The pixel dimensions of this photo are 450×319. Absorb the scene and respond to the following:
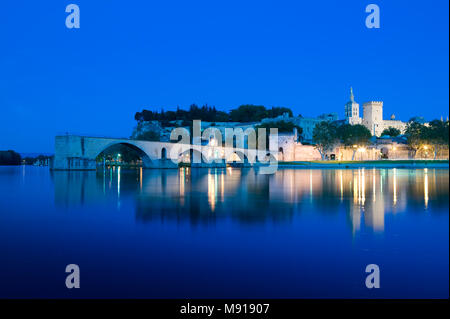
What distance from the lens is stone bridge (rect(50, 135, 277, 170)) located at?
48.3m

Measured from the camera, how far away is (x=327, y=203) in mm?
15008

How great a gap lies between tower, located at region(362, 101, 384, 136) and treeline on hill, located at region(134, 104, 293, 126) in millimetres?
25918

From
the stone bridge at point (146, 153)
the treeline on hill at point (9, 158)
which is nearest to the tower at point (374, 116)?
the stone bridge at point (146, 153)

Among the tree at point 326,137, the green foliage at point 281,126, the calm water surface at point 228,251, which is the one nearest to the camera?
the calm water surface at point 228,251

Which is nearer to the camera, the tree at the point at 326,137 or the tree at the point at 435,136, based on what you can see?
the tree at the point at 435,136

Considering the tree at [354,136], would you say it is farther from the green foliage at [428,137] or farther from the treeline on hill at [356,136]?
the green foliage at [428,137]

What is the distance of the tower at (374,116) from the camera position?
127 meters

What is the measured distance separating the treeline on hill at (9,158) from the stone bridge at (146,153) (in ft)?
216

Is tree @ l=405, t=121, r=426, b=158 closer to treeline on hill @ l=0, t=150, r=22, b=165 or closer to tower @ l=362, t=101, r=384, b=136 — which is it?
tower @ l=362, t=101, r=384, b=136

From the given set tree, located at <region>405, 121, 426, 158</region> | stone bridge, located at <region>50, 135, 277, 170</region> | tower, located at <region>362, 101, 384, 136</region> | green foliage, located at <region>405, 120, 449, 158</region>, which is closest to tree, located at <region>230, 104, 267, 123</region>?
tower, located at <region>362, 101, 384, 136</region>

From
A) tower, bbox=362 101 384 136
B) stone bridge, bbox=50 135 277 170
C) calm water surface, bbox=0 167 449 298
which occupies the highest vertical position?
tower, bbox=362 101 384 136

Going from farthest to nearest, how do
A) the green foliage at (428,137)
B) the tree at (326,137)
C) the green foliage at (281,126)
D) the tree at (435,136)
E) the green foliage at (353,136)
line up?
the green foliage at (281,126), the green foliage at (353,136), the tree at (326,137), the green foliage at (428,137), the tree at (435,136)

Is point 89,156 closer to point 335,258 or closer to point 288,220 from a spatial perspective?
point 288,220

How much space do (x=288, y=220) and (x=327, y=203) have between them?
447 centimetres
